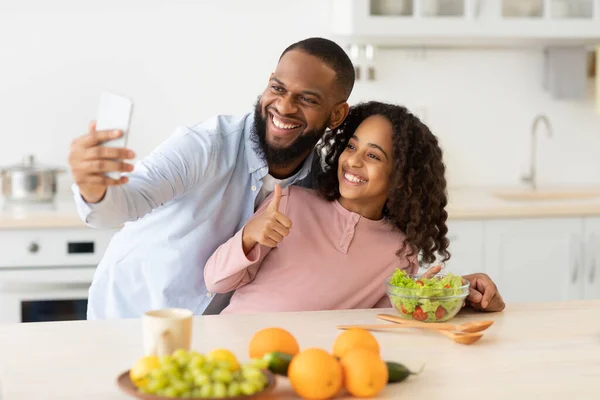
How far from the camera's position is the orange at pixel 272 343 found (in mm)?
1451

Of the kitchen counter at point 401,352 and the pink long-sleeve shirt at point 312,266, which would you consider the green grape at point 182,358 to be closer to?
the kitchen counter at point 401,352

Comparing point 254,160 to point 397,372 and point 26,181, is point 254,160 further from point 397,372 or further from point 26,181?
point 26,181

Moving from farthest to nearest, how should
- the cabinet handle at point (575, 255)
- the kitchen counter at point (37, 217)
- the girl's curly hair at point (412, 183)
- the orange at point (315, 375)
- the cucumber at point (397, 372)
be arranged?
1. the cabinet handle at point (575, 255)
2. the kitchen counter at point (37, 217)
3. the girl's curly hair at point (412, 183)
4. the cucumber at point (397, 372)
5. the orange at point (315, 375)

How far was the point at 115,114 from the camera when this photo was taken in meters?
1.52

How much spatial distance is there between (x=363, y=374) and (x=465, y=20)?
2633 mm

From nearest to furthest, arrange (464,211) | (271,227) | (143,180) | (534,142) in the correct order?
1. (271,227)
2. (143,180)
3. (464,211)
4. (534,142)

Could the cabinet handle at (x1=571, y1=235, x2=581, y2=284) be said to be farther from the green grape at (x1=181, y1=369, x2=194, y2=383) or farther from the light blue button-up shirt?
the green grape at (x1=181, y1=369, x2=194, y2=383)

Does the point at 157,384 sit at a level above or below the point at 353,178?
below

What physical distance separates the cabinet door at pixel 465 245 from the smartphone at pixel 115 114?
2147 millimetres

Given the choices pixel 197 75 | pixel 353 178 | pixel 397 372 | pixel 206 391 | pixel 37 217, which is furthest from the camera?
pixel 197 75

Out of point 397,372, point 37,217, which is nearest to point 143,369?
point 397,372

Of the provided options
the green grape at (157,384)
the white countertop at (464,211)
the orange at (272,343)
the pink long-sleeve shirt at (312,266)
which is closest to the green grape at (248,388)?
the green grape at (157,384)

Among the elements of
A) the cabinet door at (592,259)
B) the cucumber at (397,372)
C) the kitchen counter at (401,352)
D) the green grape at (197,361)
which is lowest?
the cabinet door at (592,259)

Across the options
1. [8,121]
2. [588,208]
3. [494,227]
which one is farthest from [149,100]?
[588,208]
